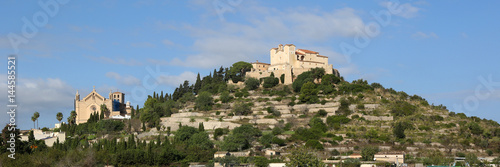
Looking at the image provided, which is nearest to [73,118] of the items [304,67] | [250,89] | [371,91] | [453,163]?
[250,89]

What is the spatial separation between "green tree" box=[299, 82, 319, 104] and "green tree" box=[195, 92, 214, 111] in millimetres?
9341

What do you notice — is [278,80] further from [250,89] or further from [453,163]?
[453,163]

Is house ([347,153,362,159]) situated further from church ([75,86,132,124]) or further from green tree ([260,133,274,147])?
church ([75,86,132,124])

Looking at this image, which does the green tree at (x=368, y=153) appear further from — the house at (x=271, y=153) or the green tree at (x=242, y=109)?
the green tree at (x=242, y=109)

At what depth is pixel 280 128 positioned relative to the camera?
59.8 meters

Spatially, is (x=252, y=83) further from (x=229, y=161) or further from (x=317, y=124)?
(x=229, y=161)

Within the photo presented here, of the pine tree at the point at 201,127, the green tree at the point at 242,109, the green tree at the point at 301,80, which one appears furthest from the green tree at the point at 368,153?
the green tree at the point at 301,80

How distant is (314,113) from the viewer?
63938 millimetres

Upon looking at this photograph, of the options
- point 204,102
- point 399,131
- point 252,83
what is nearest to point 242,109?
point 204,102

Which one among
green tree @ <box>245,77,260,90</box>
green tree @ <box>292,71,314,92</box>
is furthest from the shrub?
green tree @ <box>245,77,260,90</box>

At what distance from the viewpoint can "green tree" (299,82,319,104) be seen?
66312 mm

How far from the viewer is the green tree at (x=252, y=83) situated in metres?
73.3

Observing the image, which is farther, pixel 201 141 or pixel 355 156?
pixel 201 141

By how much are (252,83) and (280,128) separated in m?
14.3
